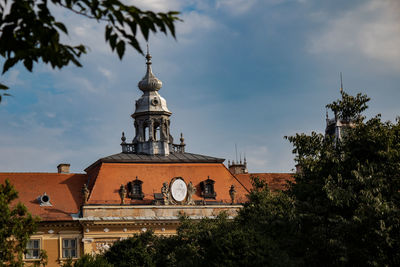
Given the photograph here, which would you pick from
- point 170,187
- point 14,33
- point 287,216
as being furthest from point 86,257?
point 14,33

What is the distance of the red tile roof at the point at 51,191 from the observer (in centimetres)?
4922

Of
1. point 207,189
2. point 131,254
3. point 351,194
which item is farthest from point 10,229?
point 207,189

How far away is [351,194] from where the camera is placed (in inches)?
1068

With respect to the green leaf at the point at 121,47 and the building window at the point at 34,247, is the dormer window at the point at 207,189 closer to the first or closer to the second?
the building window at the point at 34,247

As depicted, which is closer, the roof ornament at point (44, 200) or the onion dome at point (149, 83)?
the roof ornament at point (44, 200)

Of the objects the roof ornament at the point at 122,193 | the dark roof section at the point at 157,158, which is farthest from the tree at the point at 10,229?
the dark roof section at the point at 157,158

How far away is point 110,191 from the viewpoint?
51.5 meters

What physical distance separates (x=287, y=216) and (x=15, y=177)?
29.0m

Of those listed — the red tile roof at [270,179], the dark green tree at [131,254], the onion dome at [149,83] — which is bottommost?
the dark green tree at [131,254]

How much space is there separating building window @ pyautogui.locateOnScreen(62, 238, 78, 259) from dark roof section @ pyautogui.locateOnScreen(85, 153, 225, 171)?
6.73 meters

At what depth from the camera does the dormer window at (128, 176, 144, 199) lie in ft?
170

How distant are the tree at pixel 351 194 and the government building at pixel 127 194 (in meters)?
17.8

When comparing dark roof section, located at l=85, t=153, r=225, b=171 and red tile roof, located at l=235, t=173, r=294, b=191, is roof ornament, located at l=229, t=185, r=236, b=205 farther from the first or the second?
red tile roof, located at l=235, t=173, r=294, b=191

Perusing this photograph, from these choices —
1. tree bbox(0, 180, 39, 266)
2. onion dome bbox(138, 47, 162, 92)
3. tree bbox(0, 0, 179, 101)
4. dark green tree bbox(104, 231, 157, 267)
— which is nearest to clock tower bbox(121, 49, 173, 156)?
onion dome bbox(138, 47, 162, 92)
